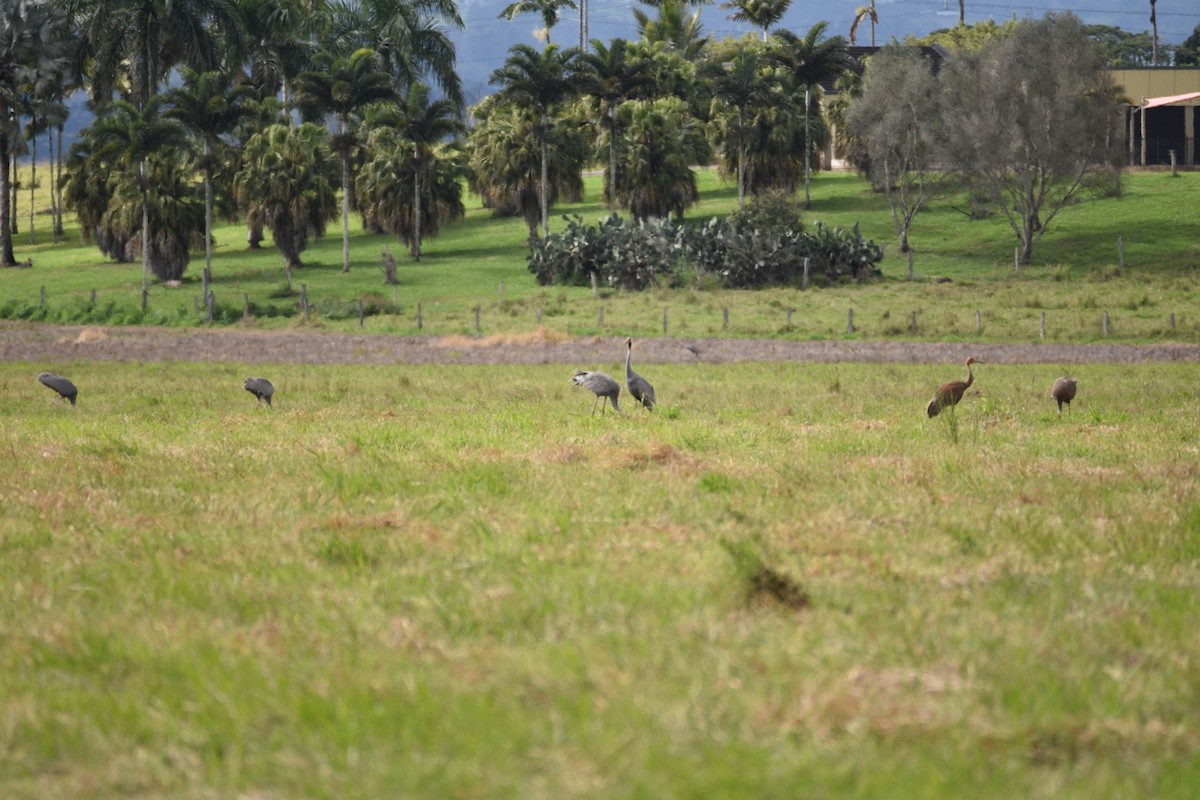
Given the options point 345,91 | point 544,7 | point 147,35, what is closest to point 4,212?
point 147,35

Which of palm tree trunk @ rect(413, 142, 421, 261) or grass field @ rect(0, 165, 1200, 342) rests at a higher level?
palm tree trunk @ rect(413, 142, 421, 261)

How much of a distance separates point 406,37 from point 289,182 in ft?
72.5

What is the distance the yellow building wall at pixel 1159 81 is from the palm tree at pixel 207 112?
208 feet

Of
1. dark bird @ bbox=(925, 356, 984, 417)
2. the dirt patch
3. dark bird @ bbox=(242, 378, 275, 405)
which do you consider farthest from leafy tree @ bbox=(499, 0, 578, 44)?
dark bird @ bbox=(925, 356, 984, 417)

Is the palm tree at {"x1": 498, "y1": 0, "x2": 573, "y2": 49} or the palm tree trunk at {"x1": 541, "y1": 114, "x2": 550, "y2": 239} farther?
the palm tree at {"x1": 498, "y1": 0, "x2": 573, "y2": 49}

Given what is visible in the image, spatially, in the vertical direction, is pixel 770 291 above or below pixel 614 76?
below

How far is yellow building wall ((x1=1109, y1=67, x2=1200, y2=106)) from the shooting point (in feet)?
305

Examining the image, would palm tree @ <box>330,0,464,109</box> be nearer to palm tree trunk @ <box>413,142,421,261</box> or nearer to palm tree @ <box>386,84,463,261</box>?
palm tree @ <box>386,84,463,261</box>

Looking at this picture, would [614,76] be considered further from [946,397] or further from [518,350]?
[946,397]

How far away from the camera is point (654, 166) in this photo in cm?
7412

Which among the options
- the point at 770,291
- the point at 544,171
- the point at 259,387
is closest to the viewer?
the point at 259,387

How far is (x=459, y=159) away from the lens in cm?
8038

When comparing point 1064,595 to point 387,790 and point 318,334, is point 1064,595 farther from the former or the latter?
point 318,334

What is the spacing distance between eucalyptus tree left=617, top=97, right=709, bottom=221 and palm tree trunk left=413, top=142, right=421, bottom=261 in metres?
11.6
